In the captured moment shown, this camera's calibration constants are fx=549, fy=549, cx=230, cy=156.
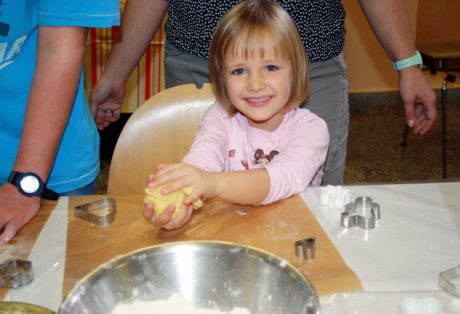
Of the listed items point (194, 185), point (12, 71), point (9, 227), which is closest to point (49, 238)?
point (9, 227)

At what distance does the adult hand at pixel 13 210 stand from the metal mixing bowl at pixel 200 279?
1.23 ft

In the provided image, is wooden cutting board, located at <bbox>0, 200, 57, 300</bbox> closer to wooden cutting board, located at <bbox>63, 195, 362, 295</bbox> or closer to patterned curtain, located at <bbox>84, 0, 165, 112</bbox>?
wooden cutting board, located at <bbox>63, 195, 362, 295</bbox>

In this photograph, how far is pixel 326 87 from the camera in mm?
1478

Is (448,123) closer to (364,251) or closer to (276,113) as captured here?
(276,113)

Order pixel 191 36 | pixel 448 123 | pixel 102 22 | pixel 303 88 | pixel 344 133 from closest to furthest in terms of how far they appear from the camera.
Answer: pixel 102 22 < pixel 303 88 < pixel 191 36 < pixel 344 133 < pixel 448 123

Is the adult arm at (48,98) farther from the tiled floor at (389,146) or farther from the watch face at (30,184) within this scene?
the tiled floor at (389,146)

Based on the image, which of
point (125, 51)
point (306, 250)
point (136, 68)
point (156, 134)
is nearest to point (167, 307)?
point (306, 250)

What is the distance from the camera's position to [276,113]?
4.35 ft

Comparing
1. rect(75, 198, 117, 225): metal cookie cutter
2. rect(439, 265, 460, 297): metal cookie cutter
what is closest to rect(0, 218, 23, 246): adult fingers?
rect(75, 198, 117, 225): metal cookie cutter

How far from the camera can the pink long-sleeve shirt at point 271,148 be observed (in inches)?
44.3

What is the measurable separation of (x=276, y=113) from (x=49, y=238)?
0.61 m

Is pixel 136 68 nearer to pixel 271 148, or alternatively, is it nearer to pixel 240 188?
pixel 271 148

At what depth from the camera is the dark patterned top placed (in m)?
1.38

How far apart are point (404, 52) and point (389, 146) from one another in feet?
7.31
